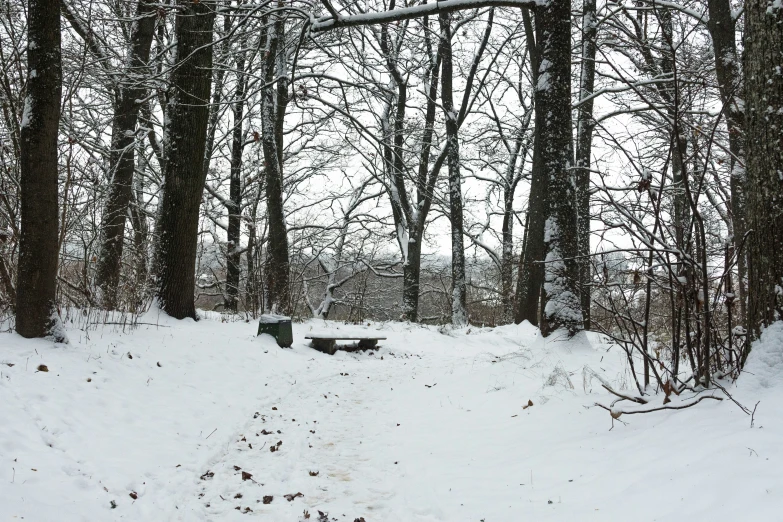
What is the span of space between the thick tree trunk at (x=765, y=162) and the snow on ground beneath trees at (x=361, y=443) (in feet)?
0.78

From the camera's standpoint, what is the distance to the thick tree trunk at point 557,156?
243 inches

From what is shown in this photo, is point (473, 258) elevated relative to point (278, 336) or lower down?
elevated

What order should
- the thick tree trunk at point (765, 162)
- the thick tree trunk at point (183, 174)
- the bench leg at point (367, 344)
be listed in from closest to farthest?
the thick tree trunk at point (765, 162), the thick tree trunk at point (183, 174), the bench leg at point (367, 344)

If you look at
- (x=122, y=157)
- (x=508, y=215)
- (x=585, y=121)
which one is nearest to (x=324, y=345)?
(x=122, y=157)

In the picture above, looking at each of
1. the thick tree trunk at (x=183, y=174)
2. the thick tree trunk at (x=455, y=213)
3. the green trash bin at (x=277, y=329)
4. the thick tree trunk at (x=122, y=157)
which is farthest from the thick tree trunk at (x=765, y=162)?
the thick tree trunk at (x=455, y=213)

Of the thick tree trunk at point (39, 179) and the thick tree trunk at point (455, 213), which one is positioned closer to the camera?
the thick tree trunk at point (39, 179)

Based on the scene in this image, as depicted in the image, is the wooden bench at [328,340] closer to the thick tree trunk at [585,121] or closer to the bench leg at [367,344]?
the bench leg at [367,344]

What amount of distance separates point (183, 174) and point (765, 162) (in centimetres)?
789

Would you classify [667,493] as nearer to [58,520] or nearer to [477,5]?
[58,520]

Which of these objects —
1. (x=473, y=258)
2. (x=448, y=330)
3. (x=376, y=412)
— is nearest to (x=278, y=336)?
(x=376, y=412)

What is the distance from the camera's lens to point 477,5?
636 centimetres

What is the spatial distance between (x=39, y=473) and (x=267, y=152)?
33.3ft

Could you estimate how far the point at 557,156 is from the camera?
20.9 ft

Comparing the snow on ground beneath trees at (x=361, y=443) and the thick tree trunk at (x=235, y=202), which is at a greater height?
the thick tree trunk at (x=235, y=202)
